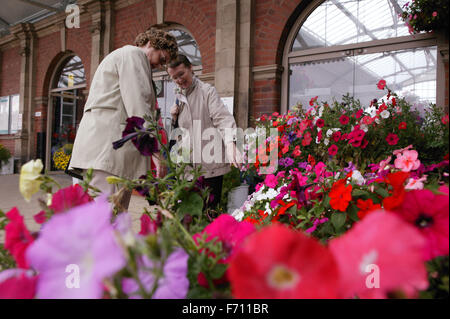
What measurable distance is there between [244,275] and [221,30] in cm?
550

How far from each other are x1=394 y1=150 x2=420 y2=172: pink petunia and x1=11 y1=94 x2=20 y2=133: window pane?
11.4 m

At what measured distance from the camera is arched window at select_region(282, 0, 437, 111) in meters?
4.08

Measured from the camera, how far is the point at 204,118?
278 centimetres

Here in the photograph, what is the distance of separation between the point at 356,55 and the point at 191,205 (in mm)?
4537

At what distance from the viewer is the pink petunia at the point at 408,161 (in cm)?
62

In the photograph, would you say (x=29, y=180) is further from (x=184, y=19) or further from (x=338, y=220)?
(x=184, y=19)

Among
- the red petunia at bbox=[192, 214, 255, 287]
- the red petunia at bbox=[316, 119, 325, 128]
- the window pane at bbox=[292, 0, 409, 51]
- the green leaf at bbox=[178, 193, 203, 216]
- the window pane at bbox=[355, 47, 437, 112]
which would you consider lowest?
the red petunia at bbox=[192, 214, 255, 287]

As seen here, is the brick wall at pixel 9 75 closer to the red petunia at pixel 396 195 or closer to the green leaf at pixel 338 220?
the green leaf at pixel 338 220

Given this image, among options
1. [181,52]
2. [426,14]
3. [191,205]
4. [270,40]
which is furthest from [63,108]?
[191,205]

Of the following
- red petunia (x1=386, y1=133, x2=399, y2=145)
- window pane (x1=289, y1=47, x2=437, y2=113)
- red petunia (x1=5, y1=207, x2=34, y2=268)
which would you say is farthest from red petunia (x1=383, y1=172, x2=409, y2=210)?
window pane (x1=289, y1=47, x2=437, y2=113)

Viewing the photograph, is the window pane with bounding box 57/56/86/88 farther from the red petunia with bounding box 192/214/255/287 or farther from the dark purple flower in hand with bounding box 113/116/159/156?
the red petunia with bounding box 192/214/255/287

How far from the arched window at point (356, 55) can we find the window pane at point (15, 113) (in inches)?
337

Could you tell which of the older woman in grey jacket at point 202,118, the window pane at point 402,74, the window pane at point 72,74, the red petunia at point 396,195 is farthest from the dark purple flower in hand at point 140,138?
the window pane at point 72,74

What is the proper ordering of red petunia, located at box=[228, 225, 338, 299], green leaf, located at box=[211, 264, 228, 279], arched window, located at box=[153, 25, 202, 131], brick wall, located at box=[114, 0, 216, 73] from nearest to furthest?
red petunia, located at box=[228, 225, 338, 299] → green leaf, located at box=[211, 264, 228, 279] → brick wall, located at box=[114, 0, 216, 73] → arched window, located at box=[153, 25, 202, 131]
